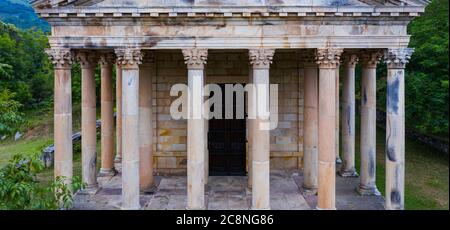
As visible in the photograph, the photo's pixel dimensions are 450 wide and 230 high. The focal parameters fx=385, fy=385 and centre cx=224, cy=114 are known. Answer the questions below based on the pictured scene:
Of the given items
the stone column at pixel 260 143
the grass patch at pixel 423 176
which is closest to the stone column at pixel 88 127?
the stone column at pixel 260 143

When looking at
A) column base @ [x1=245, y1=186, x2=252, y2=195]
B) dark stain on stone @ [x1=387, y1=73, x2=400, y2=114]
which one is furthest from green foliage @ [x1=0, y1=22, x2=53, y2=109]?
dark stain on stone @ [x1=387, y1=73, x2=400, y2=114]

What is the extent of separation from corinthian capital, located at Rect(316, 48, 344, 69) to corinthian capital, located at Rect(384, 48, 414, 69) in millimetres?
1744

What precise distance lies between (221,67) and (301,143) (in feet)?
19.1

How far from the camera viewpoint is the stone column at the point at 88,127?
16.9 meters

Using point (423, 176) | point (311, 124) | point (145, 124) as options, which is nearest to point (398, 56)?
point (311, 124)

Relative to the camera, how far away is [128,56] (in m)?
13.8

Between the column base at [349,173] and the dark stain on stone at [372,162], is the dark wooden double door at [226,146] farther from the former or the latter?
the dark stain on stone at [372,162]

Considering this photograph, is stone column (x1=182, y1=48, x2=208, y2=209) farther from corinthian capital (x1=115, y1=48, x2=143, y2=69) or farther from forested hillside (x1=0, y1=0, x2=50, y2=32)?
forested hillside (x1=0, y1=0, x2=50, y2=32)

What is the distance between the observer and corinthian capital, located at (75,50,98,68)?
16.3 m

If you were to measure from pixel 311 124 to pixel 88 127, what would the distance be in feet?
32.0

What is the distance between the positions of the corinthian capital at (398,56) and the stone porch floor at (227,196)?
5620mm

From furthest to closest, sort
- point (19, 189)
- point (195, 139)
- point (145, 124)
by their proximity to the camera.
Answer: point (145, 124) < point (195, 139) < point (19, 189)

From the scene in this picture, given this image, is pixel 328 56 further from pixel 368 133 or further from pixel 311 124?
pixel 368 133

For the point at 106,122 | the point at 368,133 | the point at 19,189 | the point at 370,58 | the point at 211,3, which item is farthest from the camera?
the point at 106,122
